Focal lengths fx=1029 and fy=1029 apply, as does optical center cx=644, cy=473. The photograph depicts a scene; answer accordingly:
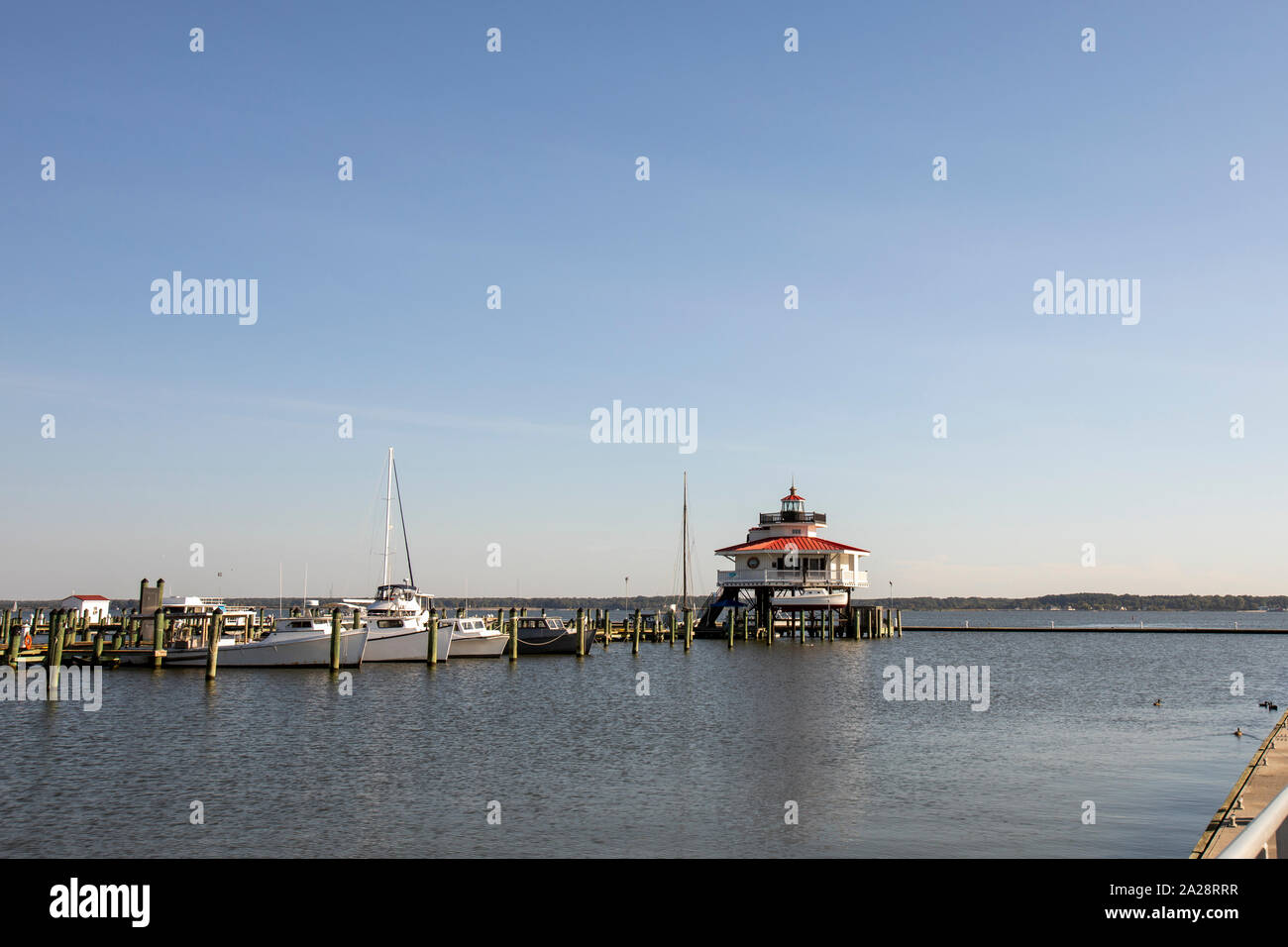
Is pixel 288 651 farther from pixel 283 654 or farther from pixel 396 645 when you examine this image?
pixel 396 645

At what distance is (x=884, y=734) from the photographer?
36500 mm

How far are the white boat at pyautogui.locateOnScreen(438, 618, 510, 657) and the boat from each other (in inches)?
156

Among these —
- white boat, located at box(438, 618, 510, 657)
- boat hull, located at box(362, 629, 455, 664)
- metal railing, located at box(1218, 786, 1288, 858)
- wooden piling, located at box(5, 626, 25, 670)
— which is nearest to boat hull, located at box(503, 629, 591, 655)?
white boat, located at box(438, 618, 510, 657)

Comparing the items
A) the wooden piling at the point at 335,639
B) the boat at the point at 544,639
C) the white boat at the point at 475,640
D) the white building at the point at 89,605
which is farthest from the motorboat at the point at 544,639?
the white building at the point at 89,605

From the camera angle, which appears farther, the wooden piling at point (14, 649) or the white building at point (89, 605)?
the white building at point (89, 605)

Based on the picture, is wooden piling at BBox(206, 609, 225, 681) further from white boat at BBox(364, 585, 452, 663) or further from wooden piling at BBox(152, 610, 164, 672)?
white boat at BBox(364, 585, 452, 663)

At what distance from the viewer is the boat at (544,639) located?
73.6 meters

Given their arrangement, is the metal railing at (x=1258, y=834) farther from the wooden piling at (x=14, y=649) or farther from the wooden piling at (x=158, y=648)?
the wooden piling at (x=14, y=649)

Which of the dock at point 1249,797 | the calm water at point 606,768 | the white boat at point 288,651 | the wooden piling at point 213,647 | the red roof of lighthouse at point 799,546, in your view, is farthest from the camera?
the red roof of lighthouse at point 799,546

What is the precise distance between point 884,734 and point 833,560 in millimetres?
57862

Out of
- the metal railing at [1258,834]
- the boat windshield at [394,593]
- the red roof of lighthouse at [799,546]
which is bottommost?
the boat windshield at [394,593]
